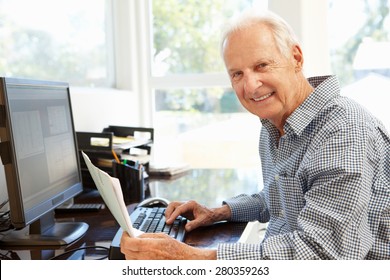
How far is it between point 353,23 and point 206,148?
116cm

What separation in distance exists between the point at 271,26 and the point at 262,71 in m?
0.12

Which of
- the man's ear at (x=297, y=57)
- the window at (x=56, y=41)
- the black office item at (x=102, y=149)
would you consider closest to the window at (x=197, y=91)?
the window at (x=56, y=41)

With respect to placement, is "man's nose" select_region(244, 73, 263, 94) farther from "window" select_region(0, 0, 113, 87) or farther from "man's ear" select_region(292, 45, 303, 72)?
"window" select_region(0, 0, 113, 87)

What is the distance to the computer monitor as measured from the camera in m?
1.08

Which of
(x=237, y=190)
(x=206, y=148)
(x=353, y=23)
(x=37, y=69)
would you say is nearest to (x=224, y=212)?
(x=237, y=190)

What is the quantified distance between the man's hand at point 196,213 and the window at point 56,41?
40.2 inches

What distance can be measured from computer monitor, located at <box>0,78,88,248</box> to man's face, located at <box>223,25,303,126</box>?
0.55m

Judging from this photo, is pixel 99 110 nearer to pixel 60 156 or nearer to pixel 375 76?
pixel 60 156

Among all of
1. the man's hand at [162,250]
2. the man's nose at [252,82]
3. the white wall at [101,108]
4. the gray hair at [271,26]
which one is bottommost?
the man's hand at [162,250]

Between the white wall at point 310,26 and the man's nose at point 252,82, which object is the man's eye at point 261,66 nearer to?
the man's nose at point 252,82

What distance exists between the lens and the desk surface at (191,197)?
1.21 m

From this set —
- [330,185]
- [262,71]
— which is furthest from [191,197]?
[330,185]

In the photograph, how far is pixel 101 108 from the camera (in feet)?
8.07

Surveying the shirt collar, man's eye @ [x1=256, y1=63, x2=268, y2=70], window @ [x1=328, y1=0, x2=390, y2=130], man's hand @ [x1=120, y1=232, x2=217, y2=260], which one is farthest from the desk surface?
window @ [x1=328, y1=0, x2=390, y2=130]
